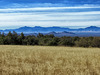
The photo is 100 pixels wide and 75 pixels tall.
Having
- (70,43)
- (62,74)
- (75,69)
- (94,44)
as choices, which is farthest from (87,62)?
(70,43)

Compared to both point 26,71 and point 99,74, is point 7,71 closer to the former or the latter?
point 26,71

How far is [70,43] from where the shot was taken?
1880 inches

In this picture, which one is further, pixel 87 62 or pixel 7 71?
pixel 87 62

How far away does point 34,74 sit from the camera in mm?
5594

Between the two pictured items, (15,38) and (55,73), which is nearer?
(55,73)

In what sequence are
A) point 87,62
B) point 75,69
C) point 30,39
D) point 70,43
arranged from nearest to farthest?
1. point 75,69
2. point 87,62
3. point 70,43
4. point 30,39

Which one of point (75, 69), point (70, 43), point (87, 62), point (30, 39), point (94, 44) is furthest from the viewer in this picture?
point (30, 39)

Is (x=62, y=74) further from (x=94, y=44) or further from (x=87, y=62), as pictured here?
(x=94, y=44)

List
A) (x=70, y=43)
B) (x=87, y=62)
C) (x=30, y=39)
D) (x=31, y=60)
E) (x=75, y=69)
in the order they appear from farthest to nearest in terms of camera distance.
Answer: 1. (x=30, y=39)
2. (x=70, y=43)
3. (x=31, y=60)
4. (x=87, y=62)
5. (x=75, y=69)

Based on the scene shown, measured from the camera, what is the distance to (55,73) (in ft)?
18.7

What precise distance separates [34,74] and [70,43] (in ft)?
140

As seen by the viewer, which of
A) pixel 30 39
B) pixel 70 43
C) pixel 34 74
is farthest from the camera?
pixel 30 39

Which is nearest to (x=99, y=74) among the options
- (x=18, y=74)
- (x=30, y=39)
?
(x=18, y=74)

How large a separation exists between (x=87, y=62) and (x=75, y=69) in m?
1.74
